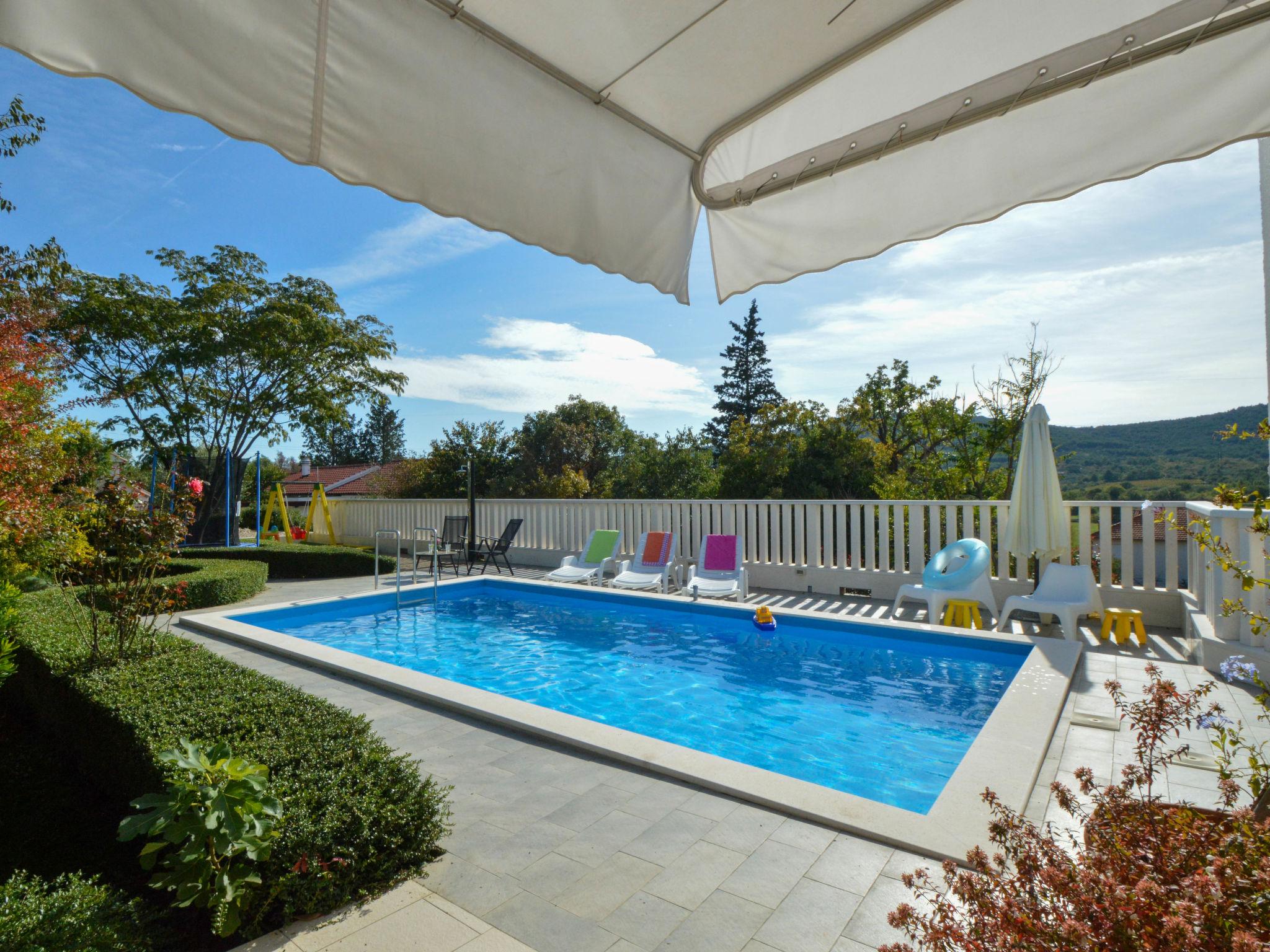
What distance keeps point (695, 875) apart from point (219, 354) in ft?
55.4

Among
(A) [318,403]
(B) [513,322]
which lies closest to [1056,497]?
(A) [318,403]

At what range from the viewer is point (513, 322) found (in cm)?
2697

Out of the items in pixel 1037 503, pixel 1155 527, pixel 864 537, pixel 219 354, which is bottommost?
pixel 864 537

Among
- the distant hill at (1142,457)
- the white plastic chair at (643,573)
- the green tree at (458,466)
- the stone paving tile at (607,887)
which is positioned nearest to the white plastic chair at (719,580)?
the white plastic chair at (643,573)

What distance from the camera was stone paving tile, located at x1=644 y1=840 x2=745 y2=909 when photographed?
212 centimetres

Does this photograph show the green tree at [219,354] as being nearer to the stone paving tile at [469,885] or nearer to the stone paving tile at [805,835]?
the stone paving tile at [469,885]

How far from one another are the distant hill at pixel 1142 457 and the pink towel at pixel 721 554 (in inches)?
154

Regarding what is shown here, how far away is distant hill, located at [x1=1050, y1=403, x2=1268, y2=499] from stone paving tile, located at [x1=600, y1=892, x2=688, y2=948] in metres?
4.63

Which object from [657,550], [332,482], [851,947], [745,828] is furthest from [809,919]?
[332,482]

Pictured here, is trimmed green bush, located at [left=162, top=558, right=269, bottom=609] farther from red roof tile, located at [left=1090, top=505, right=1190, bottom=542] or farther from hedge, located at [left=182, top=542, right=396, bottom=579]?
red roof tile, located at [left=1090, top=505, right=1190, bottom=542]

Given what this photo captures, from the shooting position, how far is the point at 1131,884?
115cm

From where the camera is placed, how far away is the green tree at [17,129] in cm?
798

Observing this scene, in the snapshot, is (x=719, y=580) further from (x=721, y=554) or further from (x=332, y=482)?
(x=332, y=482)

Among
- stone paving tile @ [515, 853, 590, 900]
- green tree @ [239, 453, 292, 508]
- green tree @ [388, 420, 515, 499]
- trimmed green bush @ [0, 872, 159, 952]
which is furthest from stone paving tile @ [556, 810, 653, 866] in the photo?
green tree @ [239, 453, 292, 508]
